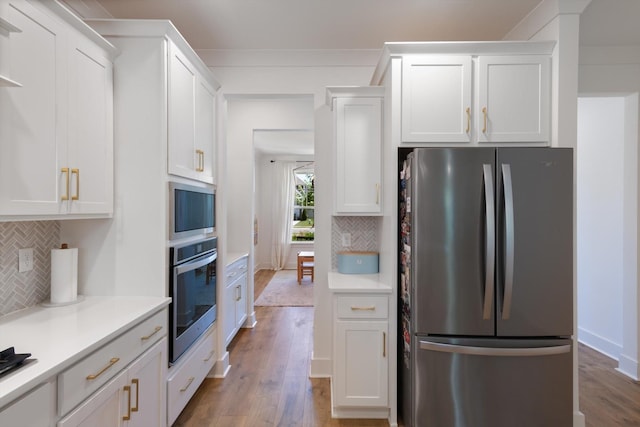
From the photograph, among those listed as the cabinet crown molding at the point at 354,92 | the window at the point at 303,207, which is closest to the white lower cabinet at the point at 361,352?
the cabinet crown molding at the point at 354,92

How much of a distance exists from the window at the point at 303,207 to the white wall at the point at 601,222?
5198 millimetres

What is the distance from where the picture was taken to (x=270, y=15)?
2.24m

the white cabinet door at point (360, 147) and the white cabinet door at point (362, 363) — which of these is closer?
the white cabinet door at point (362, 363)

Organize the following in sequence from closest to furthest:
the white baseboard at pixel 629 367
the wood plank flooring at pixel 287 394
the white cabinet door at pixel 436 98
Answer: the white cabinet door at pixel 436 98
the wood plank flooring at pixel 287 394
the white baseboard at pixel 629 367

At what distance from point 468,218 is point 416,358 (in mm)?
848

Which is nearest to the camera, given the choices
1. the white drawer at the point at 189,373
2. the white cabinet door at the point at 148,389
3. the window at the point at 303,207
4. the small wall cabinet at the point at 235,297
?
the white cabinet door at the point at 148,389

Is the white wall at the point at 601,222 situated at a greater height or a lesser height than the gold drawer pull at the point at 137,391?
greater

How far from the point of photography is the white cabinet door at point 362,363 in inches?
81.7

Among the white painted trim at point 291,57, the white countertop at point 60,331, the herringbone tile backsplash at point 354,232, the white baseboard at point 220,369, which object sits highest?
the white painted trim at point 291,57

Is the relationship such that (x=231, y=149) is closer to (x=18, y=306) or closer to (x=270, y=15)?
(x=270, y=15)

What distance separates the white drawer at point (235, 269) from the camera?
313 cm

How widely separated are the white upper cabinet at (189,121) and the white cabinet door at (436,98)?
1421 mm

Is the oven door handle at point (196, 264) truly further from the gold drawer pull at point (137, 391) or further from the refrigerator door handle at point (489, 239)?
the refrigerator door handle at point (489, 239)

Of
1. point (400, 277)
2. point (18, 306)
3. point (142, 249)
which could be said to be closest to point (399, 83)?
point (400, 277)
